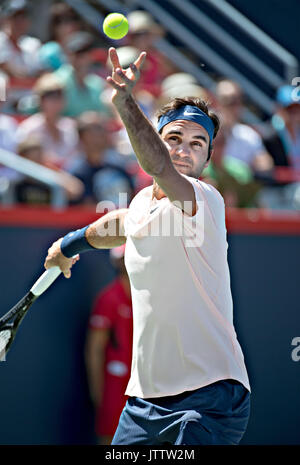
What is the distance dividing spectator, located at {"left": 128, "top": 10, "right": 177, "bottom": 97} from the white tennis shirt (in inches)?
208

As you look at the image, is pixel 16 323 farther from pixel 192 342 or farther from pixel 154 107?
pixel 154 107

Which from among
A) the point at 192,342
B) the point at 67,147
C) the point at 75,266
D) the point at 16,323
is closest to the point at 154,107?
the point at 67,147

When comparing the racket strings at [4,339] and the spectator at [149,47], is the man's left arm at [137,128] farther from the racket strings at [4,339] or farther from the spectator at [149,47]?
the spectator at [149,47]

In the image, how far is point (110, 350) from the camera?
6.33m

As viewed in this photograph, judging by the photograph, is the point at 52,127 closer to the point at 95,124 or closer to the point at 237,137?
the point at 95,124

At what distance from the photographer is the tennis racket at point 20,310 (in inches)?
168

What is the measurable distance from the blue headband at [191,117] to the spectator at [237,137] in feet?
14.3

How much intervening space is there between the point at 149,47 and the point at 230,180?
2596mm

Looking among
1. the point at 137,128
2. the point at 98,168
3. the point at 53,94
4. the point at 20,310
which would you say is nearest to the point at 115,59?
the point at 137,128

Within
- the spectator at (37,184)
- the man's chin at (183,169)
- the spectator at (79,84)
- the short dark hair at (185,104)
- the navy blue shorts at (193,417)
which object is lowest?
the navy blue shorts at (193,417)

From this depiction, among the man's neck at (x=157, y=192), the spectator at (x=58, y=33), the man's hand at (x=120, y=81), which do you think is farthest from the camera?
the spectator at (x=58, y=33)

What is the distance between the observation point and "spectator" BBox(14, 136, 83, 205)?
6613 mm

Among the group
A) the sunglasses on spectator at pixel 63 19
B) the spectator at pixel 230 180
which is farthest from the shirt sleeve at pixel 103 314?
the sunglasses on spectator at pixel 63 19

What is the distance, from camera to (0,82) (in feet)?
25.8
